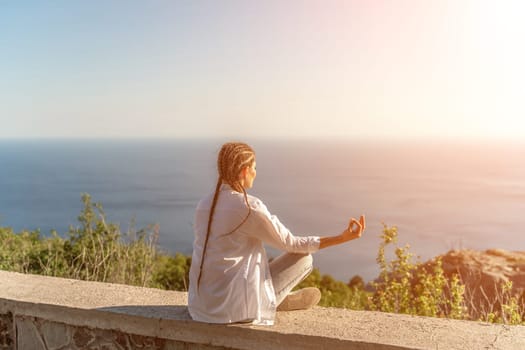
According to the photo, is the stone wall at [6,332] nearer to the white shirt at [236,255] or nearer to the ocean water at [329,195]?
the white shirt at [236,255]

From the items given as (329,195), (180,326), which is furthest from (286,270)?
(329,195)

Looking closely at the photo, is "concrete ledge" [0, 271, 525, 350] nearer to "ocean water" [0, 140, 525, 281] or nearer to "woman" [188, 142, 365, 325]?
"woman" [188, 142, 365, 325]

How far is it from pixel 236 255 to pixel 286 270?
344 mm

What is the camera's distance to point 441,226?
27625 mm

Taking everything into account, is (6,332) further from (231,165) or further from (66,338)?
(231,165)

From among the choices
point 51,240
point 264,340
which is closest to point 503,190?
point 51,240

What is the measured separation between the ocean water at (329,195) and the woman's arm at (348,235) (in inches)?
204

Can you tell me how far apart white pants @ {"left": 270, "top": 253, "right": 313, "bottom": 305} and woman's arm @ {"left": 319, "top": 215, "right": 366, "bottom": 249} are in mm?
211

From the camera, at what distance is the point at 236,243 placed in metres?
3.31

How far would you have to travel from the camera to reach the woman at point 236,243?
10.7 feet

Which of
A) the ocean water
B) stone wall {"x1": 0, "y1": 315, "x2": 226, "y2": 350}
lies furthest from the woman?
the ocean water

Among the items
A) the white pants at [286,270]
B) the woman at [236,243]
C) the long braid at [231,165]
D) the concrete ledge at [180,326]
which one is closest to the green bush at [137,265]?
the concrete ledge at [180,326]

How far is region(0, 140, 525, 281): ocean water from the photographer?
26.0 m

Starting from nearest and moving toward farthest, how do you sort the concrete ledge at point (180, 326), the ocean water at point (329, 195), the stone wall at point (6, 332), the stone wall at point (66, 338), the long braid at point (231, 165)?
the concrete ledge at point (180, 326), the long braid at point (231, 165), the stone wall at point (66, 338), the stone wall at point (6, 332), the ocean water at point (329, 195)
